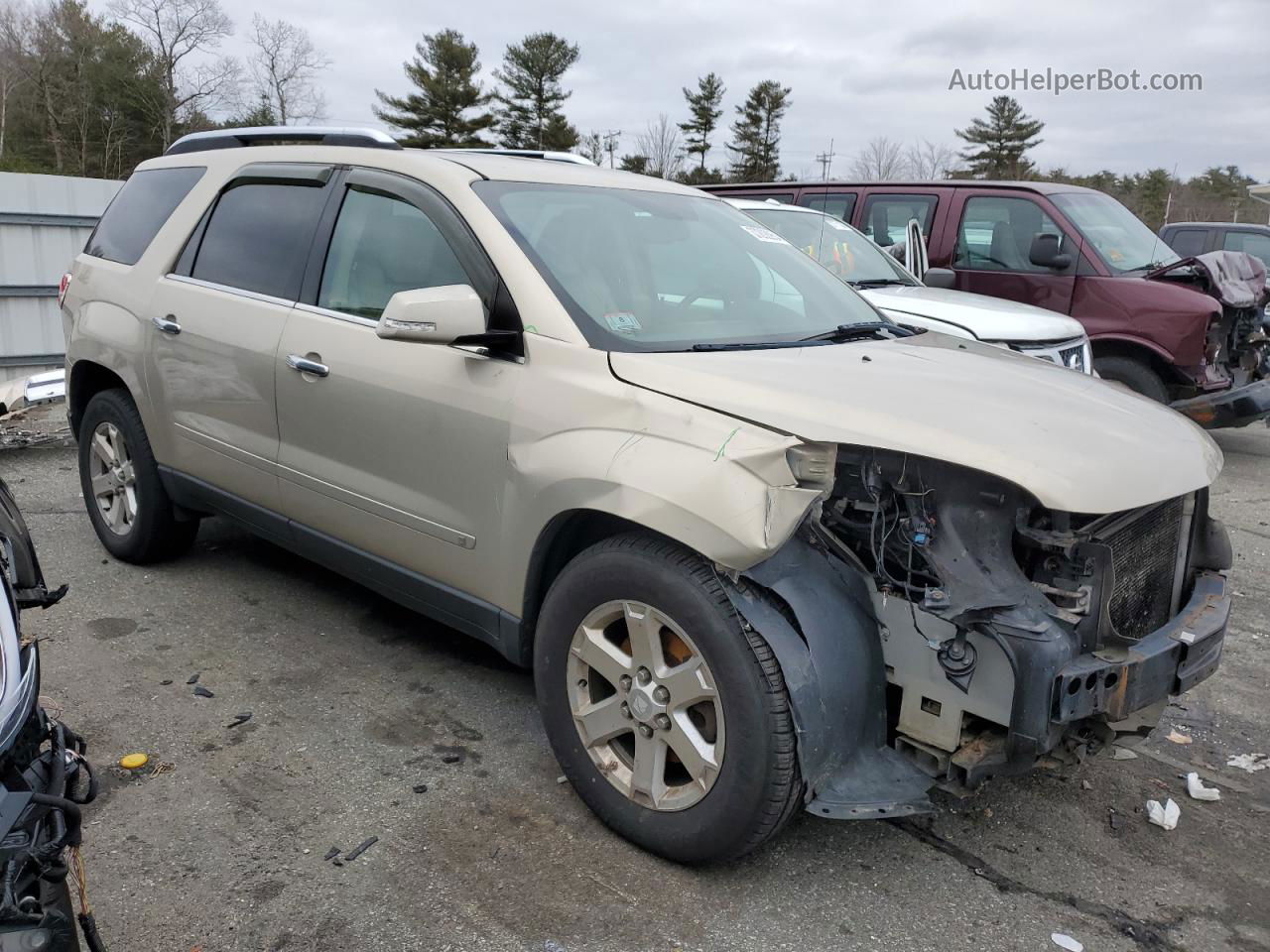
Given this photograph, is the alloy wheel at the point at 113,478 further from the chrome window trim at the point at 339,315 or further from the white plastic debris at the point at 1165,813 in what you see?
the white plastic debris at the point at 1165,813

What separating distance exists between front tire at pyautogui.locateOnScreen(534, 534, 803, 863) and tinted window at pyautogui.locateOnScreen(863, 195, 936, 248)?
6.76 metres

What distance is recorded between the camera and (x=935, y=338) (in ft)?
11.8

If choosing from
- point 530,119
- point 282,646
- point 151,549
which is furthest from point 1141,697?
point 530,119

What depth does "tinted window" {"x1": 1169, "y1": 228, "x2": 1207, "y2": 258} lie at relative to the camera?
1245 centimetres

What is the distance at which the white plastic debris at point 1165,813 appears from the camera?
10.0 ft

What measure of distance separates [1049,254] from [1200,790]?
5455mm

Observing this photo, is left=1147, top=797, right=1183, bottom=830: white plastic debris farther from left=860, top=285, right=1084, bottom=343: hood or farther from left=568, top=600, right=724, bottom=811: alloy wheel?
left=860, top=285, right=1084, bottom=343: hood

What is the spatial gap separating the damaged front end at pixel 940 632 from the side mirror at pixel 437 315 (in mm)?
1094

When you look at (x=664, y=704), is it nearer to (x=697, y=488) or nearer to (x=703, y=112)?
(x=697, y=488)

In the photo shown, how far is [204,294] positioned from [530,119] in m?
51.0

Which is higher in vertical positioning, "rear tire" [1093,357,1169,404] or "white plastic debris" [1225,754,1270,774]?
"rear tire" [1093,357,1169,404]

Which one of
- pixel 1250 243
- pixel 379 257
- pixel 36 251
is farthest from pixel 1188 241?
pixel 36 251

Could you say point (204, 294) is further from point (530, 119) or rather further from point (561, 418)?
point (530, 119)

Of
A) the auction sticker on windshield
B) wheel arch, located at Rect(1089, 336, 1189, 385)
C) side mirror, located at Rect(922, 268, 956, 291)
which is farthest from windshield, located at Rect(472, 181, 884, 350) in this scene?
wheel arch, located at Rect(1089, 336, 1189, 385)
